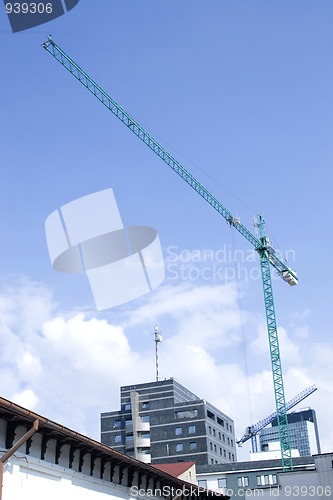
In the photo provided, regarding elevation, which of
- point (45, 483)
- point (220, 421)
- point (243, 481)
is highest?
point (220, 421)

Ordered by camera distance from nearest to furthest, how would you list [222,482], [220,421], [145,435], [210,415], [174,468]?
[174,468] → [222,482] → [145,435] → [210,415] → [220,421]

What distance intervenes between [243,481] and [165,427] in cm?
2644

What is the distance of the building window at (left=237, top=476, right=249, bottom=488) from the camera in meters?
86.6

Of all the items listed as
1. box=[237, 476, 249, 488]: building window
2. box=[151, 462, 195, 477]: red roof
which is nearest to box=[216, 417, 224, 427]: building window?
box=[237, 476, 249, 488]: building window

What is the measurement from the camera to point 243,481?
3425 inches

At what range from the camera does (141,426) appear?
11269 centimetres

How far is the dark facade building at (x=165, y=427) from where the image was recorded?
108375 mm

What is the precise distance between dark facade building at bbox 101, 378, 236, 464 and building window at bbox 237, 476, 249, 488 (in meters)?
18.6

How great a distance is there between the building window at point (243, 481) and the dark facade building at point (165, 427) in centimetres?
1862

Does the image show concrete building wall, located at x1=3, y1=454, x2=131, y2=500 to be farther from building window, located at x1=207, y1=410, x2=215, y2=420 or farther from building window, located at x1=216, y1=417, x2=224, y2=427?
building window, located at x1=216, y1=417, x2=224, y2=427

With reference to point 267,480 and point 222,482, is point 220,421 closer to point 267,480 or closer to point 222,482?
point 222,482

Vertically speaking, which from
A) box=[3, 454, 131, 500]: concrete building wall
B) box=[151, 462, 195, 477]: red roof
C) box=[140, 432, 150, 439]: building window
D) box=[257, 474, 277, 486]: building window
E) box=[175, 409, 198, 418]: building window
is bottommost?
box=[3, 454, 131, 500]: concrete building wall

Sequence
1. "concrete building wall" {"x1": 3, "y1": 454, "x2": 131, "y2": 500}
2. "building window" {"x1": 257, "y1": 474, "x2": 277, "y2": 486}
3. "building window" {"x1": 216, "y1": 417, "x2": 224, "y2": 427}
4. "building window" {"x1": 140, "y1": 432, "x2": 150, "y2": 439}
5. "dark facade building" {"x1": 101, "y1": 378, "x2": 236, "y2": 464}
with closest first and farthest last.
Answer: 1. "concrete building wall" {"x1": 3, "y1": 454, "x2": 131, "y2": 500}
2. "building window" {"x1": 257, "y1": 474, "x2": 277, "y2": 486}
3. "dark facade building" {"x1": 101, "y1": 378, "x2": 236, "y2": 464}
4. "building window" {"x1": 140, "y1": 432, "x2": 150, "y2": 439}
5. "building window" {"x1": 216, "y1": 417, "x2": 224, "y2": 427}

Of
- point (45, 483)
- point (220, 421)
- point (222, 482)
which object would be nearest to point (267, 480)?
point (222, 482)
